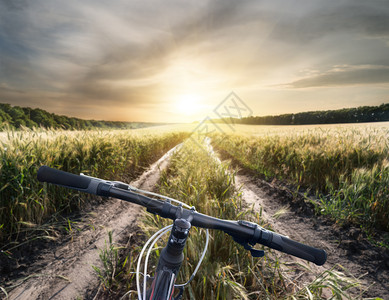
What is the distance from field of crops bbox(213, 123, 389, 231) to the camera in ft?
13.3

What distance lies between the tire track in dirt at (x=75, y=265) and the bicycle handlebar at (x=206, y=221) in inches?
87.6

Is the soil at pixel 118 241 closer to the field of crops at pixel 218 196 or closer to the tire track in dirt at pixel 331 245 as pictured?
the tire track in dirt at pixel 331 245

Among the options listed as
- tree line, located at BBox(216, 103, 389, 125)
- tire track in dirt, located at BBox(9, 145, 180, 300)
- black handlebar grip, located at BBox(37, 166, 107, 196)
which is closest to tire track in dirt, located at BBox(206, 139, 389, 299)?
black handlebar grip, located at BBox(37, 166, 107, 196)

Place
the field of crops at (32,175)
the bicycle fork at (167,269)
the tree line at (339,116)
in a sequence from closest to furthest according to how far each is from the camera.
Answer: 1. the bicycle fork at (167,269)
2. the field of crops at (32,175)
3. the tree line at (339,116)

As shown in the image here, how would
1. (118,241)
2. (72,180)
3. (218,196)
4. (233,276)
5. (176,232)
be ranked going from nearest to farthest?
(176,232), (72,180), (233,276), (118,241), (218,196)

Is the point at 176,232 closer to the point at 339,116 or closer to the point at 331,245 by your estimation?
the point at 331,245

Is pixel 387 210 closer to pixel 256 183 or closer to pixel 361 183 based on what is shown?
pixel 361 183

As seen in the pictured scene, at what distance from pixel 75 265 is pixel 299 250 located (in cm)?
330

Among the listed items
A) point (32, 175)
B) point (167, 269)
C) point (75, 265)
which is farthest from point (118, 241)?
point (167, 269)

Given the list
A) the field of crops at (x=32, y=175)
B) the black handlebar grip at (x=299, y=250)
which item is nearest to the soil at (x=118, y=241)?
the field of crops at (x=32, y=175)

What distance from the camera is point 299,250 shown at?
3.19 feet

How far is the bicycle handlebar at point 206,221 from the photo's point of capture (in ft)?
3.21

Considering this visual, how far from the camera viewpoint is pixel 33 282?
2646mm

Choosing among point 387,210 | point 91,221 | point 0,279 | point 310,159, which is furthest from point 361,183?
point 0,279
